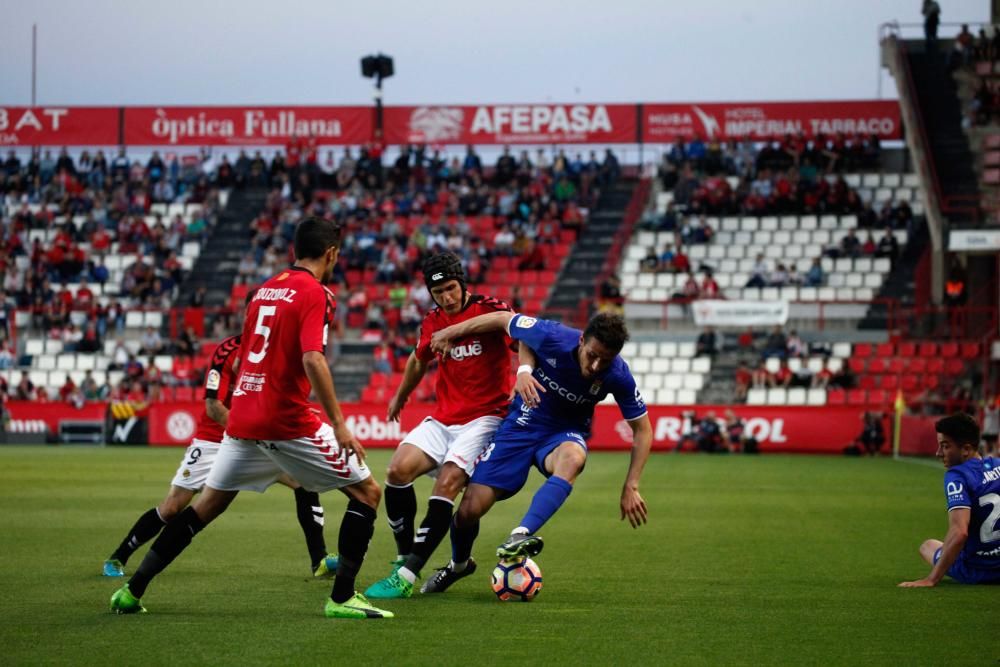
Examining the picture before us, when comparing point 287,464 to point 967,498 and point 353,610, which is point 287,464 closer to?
point 353,610

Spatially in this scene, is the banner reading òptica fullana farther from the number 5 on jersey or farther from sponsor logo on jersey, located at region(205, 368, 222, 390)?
the number 5 on jersey

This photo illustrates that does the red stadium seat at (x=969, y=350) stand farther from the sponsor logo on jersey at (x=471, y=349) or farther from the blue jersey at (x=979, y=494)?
the sponsor logo on jersey at (x=471, y=349)

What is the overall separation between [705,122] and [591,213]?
5353mm

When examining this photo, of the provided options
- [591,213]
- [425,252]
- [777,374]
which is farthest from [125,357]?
[777,374]

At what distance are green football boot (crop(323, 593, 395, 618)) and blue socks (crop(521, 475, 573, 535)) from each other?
45.6 inches

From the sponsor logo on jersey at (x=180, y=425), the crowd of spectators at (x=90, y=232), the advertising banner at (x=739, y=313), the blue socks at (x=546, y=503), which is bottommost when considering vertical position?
the sponsor logo on jersey at (x=180, y=425)

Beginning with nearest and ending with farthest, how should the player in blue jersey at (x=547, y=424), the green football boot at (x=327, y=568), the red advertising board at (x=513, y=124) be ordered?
the player in blue jersey at (x=547, y=424) < the green football boot at (x=327, y=568) < the red advertising board at (x=513, y=124)

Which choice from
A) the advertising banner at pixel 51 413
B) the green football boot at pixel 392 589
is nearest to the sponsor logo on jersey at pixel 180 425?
the advertising banner at pixel 51 413

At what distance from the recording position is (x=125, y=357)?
39312 millimetres

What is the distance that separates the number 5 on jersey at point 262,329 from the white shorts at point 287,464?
51 cm

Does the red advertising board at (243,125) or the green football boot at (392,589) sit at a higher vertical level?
the red advertising board at (243,125)

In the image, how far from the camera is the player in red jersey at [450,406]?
32.4 ft

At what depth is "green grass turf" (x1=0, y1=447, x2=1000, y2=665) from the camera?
7.16 metres

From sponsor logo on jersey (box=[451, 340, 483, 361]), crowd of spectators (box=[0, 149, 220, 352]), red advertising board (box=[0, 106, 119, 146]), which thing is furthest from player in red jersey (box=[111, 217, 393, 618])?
red advertising board (box=[0, 106, 119, 146])
